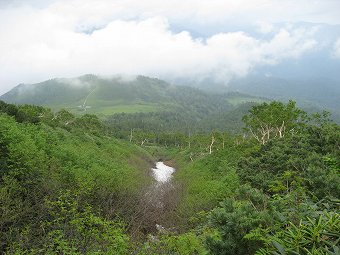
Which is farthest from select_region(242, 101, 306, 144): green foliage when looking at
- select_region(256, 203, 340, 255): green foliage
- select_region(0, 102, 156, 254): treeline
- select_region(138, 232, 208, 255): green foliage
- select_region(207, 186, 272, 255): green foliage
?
select_region(256, 203, 340, 255): green foliage

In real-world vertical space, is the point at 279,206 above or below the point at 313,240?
below

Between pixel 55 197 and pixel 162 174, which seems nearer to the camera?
pixel 55 197

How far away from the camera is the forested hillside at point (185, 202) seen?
8.75 meters

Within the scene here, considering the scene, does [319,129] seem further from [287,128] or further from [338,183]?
[287,128]

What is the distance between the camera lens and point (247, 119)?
49406mm

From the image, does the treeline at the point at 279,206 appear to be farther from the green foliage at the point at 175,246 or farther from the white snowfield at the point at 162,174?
the white snowfield at the point at 162,174

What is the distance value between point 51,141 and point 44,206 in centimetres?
1535

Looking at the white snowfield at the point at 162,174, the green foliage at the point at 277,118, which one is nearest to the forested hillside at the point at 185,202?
the green foliage at the point at 277,118

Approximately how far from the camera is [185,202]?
94.8 feet

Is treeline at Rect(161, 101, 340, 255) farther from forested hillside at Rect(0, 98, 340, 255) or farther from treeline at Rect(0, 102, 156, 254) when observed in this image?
treeline at Rect(0, 102, 156, 254)

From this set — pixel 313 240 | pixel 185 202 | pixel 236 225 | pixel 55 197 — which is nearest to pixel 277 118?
pixel 185 202

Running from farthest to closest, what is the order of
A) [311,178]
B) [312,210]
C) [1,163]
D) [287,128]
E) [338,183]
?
[287,128] → [1,163] → [311,178] → [338,183] → [312,210]

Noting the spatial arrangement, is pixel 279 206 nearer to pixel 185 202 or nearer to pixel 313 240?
pixel 313 240

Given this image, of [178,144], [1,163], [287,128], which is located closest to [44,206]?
[1,163]
